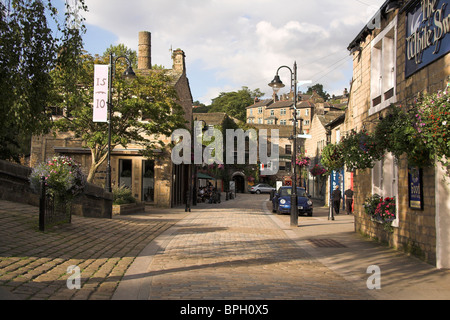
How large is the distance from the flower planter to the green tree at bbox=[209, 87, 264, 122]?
262 feet

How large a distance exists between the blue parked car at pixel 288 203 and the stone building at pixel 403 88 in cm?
816

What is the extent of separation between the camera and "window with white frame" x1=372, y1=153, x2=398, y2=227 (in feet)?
36.6

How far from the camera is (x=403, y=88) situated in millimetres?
10391

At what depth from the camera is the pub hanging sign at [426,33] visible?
26.6 feet

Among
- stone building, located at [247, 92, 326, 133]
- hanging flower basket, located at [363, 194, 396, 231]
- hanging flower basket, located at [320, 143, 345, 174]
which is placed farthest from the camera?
stone building, located at [247, 92, 326, 133]

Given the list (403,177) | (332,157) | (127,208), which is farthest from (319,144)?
(403,177)

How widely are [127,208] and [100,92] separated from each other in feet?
17.6

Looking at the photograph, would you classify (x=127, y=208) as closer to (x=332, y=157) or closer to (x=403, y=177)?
(x=332, y=157)

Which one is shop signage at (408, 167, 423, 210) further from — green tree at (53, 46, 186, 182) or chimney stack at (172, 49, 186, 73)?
chimney stack at (172, 49, 186, 73)

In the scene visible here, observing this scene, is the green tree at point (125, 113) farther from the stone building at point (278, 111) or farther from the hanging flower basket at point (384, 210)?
the stone building at point (278, 111)

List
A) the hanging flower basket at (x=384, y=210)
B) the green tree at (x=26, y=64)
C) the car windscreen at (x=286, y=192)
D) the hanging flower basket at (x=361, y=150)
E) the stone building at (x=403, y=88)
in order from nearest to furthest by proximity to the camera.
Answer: the green tree at (x=26, y=64) → the stone building at (x=403, y=88) → the hanging flower basket at (x=361, y=150) → the hanging flower basket at (x=384, y=210) → the car windscreen at (x=286, y=192)

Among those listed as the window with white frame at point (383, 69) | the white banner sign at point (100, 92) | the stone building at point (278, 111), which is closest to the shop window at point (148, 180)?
the white banner sign at point (100, 92)

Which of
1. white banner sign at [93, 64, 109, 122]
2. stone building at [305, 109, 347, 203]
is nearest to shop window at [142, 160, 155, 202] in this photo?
white banner sign at [93, 64, 109, 122]
